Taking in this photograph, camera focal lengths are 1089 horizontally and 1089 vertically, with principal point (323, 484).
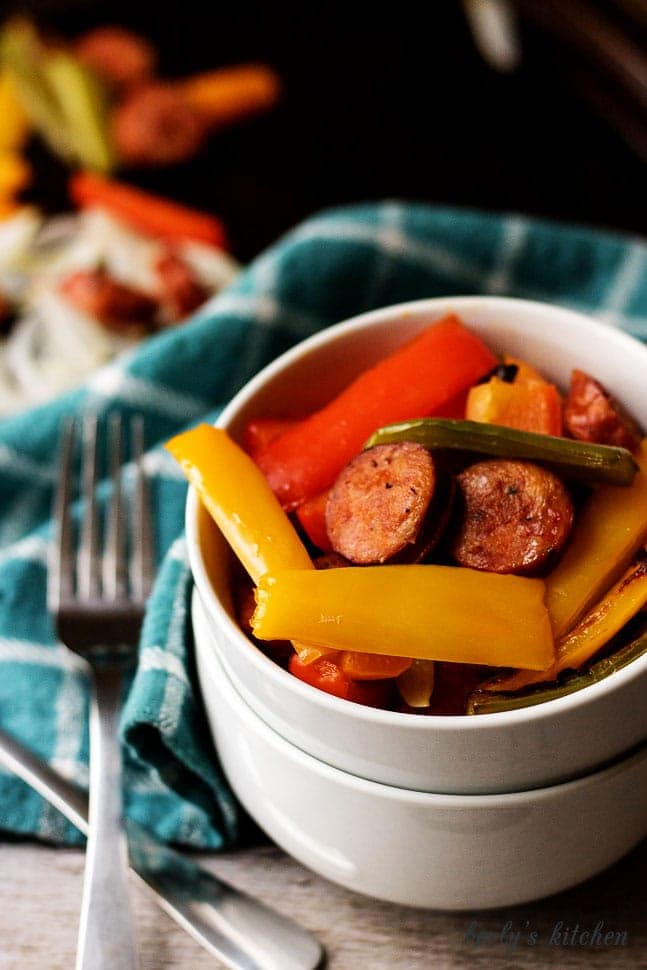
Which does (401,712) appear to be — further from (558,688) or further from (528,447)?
(528,447)

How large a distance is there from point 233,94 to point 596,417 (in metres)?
1.79

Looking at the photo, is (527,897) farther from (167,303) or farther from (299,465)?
(167,303)

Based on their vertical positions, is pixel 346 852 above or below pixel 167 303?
above

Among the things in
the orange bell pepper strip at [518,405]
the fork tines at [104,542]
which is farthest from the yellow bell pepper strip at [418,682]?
the fork tines at [104,542]

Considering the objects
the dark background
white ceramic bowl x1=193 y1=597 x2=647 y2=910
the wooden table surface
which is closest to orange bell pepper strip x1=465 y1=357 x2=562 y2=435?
white ceramic bowl x1=193 y1=597 x2=647 y2=910

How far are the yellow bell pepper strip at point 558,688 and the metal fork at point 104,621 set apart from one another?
0.42m

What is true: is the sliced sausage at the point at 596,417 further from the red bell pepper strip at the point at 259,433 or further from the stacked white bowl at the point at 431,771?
the red bell pepper strip at the point at 259,433

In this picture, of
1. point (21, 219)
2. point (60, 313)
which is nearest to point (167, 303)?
point (60, 313)

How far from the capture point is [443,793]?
2.99 ft

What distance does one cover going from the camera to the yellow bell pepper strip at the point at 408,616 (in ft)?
2.83

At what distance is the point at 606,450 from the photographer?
97 cm

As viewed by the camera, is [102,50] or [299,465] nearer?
[299,465]

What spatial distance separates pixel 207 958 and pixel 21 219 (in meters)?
1.71

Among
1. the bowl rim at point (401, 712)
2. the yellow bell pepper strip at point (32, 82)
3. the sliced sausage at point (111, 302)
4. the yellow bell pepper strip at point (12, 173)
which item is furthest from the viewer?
the yellow bell pepper strip at point (32, 82)
